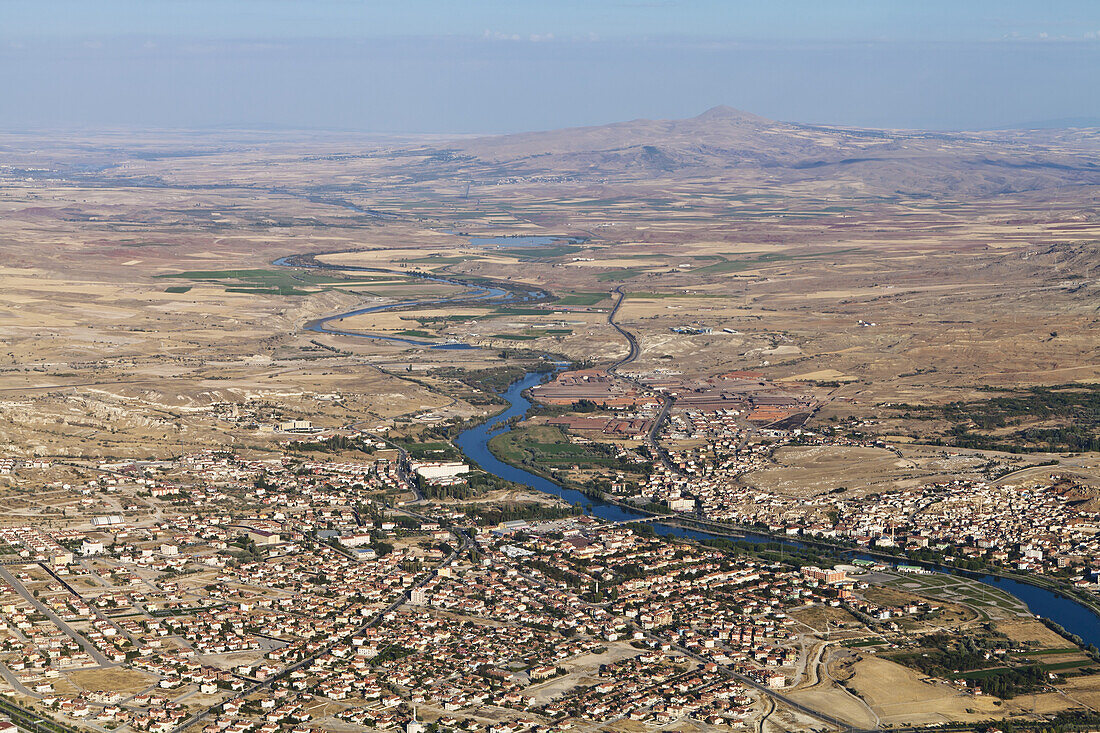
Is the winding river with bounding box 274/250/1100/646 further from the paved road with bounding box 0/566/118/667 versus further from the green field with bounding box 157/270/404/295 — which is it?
the paved road with bounding box 0/566/118/667

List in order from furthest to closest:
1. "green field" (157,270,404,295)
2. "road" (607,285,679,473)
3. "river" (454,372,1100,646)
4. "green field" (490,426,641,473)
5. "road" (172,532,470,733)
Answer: "green field" (157,270,404,295), "road" (607,285,679,473), "green field" (490,426,641,473), "river" (454,372,1100,646), "road" (172,532,470,733)

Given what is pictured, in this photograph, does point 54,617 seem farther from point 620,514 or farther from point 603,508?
point 603,508

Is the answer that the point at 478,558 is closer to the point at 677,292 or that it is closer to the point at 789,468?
the point at 789,468

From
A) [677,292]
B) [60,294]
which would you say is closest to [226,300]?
[60,294]

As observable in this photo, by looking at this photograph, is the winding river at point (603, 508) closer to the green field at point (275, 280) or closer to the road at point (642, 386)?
the road at point (642, 386)

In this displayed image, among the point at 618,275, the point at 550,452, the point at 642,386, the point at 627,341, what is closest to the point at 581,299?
the point at 618,275

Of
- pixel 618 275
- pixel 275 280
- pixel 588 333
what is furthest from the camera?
pixel 618 275

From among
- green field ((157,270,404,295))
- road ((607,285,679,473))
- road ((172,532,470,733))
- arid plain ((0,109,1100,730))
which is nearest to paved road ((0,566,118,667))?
road ((172,532,470,733))

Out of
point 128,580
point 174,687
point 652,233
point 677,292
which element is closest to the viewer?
point 174,687
